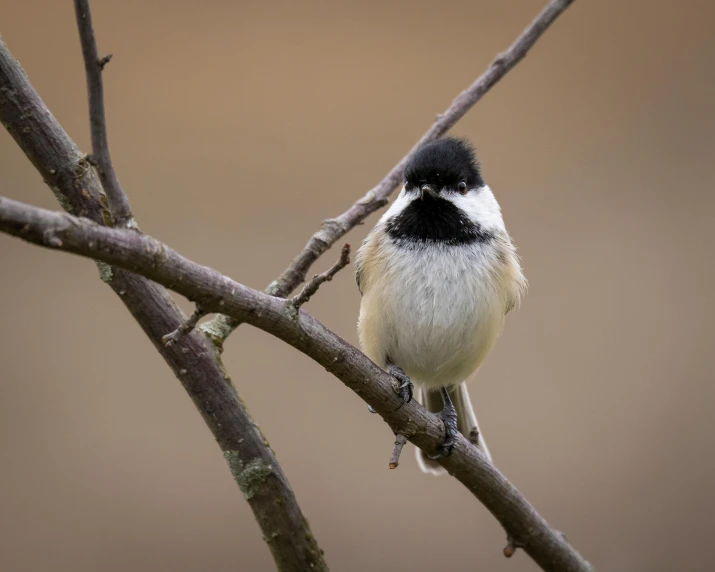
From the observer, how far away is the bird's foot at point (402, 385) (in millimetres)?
1176

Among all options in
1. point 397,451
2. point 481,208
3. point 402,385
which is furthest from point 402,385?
point 481,208

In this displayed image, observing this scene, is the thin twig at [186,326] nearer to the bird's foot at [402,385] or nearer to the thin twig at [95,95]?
the thin twig at [95,95]

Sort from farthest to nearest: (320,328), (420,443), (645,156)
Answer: (645,156)
(420,443)
(320,328)

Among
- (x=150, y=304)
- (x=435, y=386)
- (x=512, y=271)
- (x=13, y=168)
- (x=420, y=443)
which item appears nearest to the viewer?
(x=150, y=304)

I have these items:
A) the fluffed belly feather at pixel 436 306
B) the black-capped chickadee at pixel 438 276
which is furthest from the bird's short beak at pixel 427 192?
the fluffed belly feather at pixel 436 306

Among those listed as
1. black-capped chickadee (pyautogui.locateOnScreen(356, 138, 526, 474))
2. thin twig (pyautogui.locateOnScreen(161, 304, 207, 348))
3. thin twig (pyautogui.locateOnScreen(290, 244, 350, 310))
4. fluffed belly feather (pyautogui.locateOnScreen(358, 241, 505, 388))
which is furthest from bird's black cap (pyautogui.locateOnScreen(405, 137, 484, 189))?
thin twig (pyautogui.locateOnScreen(161, 304, 207, 348))

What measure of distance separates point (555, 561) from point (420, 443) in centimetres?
40

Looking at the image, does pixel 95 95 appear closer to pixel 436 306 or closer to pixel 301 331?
pixel 301 331

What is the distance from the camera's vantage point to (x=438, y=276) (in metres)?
1.44

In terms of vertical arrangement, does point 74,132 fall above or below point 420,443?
above

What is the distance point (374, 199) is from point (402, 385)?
1.22ft

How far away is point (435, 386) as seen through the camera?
166 cm

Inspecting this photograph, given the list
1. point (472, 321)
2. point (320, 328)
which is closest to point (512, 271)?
point (472, 321)

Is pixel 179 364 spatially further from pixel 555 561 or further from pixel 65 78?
pixel 65 78
